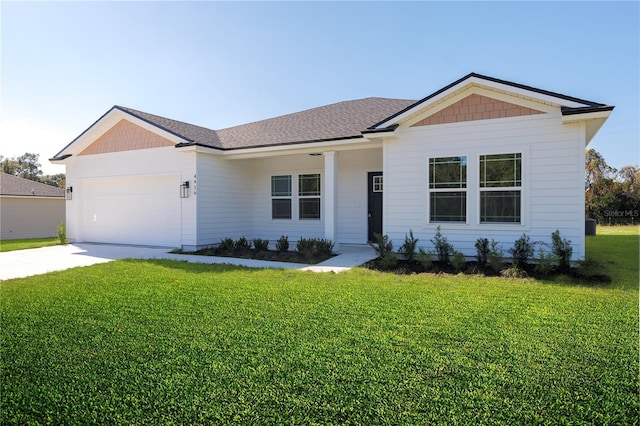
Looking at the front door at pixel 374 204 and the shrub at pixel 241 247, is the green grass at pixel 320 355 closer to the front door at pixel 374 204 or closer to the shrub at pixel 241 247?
the shrub at pixel 241 247

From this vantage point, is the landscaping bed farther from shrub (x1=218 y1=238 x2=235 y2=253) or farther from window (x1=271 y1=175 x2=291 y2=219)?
window (x1=271 y1=175 x2=291 y2=219)

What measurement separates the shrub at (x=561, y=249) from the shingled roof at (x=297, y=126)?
5537 millimetres

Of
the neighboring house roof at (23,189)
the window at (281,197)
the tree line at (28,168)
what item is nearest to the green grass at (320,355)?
the window at (281,197)

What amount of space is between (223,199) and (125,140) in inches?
174

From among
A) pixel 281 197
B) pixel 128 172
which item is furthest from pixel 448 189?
pixel 128 172

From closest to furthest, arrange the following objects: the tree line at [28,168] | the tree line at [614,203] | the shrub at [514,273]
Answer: the shrub at [514,273] → the tree line at [614,203] → the tree line at [28,168]

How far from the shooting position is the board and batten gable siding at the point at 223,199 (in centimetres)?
Answer: 1224

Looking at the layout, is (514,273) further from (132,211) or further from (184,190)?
(132,211)

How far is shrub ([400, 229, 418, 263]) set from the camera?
365 inches

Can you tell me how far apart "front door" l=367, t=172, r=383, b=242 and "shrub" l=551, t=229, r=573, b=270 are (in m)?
5.35

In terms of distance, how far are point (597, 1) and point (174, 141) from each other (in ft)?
39.7

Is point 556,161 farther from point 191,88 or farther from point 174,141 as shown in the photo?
point 191,88

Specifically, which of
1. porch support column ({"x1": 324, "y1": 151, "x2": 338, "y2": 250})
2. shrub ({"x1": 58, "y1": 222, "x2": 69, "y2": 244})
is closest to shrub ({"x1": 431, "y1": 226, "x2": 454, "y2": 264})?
porch support column ({"x1": 324, "y1": 151, "x2": 338, "y2": 250})

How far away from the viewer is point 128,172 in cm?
1356
